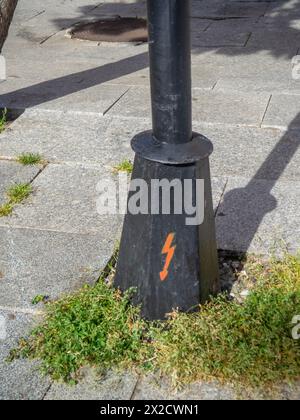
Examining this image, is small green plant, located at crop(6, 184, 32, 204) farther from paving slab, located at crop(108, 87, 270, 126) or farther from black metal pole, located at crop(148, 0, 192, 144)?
black metal pole, located at crop(148, 0, 192, 144)

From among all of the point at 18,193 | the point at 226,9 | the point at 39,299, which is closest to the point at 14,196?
the point at 18,193

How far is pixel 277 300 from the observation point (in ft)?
11.6

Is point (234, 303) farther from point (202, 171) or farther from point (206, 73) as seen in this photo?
point (206, 73)

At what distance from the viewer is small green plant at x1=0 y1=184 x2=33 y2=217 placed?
4.76 metres

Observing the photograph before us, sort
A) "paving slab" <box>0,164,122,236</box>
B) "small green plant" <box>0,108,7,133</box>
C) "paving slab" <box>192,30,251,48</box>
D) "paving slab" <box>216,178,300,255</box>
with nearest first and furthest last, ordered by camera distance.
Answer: "paving slab" <box>216,178,300,255</box> → "paving slab" <box>0,164,122,236</box> → "small green plant" <box>0,108,7,133</box> → "paving slab" <box>192,30,251,48</box>

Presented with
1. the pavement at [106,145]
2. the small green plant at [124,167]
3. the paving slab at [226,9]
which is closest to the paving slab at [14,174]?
the pavement at [106,145]

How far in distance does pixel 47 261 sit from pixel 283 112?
3279mm

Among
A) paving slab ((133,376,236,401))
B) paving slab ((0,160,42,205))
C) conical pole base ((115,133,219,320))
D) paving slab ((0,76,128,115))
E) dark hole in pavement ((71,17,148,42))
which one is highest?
conical pole base ((115,133,219,320))

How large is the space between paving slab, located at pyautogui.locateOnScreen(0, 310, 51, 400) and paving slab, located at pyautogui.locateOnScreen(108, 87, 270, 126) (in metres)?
3.40

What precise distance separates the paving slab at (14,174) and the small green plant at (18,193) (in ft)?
0.19

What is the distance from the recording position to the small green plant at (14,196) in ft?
15.6

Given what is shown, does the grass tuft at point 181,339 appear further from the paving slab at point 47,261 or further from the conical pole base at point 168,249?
the paving slab at point 47,261

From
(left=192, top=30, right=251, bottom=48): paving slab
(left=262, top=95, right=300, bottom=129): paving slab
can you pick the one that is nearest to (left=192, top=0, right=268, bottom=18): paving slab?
(left=192, top=30, right=251, bottom=48): paving slab

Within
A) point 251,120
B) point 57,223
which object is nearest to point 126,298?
point 57,223
